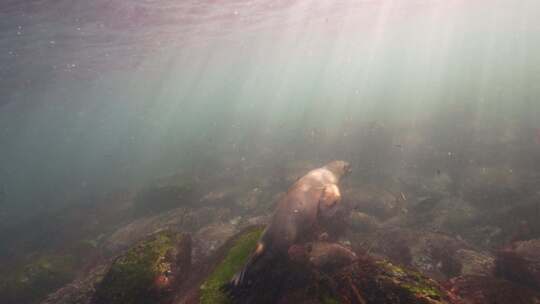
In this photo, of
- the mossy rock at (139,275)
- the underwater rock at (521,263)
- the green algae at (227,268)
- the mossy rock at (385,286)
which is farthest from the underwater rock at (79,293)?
the underwater rock at (521,263)

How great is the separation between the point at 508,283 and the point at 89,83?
47.0m

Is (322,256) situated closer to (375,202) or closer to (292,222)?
(292,222)

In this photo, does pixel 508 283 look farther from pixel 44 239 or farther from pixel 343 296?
pixel 44 239

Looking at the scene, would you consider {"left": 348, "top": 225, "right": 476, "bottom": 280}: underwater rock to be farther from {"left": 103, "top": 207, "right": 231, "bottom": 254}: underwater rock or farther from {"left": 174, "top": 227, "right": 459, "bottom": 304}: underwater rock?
Result: {"left": 103, "top": 207, "right": 231, "bottom": 254}: underwater rock

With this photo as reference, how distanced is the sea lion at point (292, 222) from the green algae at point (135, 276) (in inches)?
79.8

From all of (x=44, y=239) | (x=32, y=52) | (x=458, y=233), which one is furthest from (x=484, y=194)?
(x=32, y=52)

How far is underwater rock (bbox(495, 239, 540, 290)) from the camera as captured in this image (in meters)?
5.64

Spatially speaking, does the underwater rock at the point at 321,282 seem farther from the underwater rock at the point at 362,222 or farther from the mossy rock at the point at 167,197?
the mossy rock at the point at 167,197

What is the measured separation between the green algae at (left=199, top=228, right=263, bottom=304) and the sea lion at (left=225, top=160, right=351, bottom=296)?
23 centimetres

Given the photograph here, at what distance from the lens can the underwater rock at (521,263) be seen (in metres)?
5.64

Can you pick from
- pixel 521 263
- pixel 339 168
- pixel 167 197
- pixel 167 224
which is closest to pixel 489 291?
pixel 521 263

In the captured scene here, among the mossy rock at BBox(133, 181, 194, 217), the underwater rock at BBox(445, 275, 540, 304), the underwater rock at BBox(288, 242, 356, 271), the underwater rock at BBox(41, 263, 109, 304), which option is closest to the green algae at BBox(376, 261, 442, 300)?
the underwater rock at BBox(445, 275, 540, 304)

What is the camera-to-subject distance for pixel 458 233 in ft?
31.9

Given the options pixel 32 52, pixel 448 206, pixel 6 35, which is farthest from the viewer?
pixel 32 52
